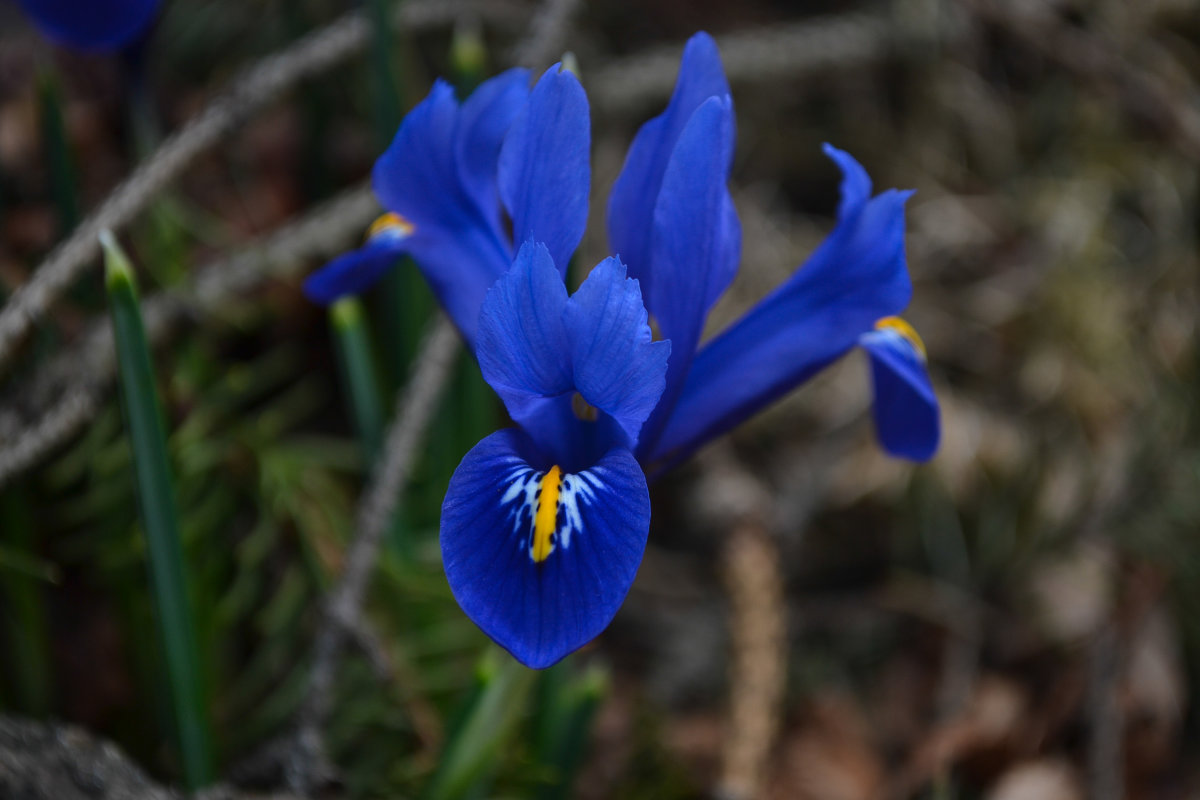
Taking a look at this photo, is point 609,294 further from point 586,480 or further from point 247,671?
point 247,671

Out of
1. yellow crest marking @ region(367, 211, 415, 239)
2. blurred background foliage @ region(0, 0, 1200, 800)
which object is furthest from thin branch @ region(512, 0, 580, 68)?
yellow crest marking @ region(367, 211, 415, 239)

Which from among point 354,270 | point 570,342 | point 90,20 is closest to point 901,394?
point 570,342

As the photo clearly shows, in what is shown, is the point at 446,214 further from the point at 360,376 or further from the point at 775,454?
the point at 775,454

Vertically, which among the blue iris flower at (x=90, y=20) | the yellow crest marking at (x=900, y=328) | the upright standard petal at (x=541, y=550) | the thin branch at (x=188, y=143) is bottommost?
the yellow crest marking at (x=900, y=328)

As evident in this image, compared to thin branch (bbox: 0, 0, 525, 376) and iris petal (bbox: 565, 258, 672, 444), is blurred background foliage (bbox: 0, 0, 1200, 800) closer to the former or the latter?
thin branch (bbox: 0, 0, 525, 376)

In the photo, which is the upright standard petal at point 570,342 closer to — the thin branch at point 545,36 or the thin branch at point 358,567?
the thin branch at point 358,567

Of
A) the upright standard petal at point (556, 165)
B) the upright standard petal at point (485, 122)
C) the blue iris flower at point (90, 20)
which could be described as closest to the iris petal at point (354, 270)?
the upright standard petal at point (485, 122)

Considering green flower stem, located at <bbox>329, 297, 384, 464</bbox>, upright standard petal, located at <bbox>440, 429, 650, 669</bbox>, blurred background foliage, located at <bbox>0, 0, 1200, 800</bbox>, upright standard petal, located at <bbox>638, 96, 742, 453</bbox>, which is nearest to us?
upright standard petal, located at <bbox>440, 429, 650, 669</bbox>

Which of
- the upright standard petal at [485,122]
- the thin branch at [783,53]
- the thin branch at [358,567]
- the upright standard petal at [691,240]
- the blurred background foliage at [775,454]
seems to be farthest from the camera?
the thin branch at [783,53]
